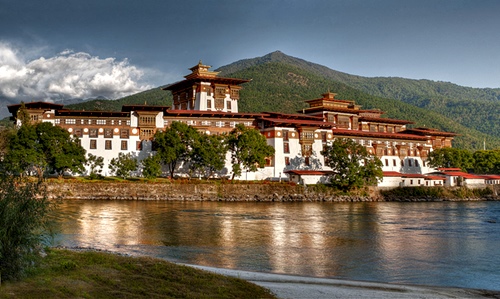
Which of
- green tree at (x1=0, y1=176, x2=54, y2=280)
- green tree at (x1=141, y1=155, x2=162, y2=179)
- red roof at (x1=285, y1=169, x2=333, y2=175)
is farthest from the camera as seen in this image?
red roof at (x1=285, y1=169, x2=333, y2=175)

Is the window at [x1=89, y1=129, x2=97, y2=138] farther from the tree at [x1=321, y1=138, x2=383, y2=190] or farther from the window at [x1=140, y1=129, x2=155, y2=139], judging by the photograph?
the tree at [x1=321, y1=138, x2=383, y2=190]

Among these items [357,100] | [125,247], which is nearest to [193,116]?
[125,247]

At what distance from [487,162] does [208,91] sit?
61415mm

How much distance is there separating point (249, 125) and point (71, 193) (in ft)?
104

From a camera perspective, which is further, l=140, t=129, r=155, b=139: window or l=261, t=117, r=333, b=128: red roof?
l=261, t=117, r=333, b=128: red roof

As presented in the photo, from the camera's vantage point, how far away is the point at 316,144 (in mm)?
82938

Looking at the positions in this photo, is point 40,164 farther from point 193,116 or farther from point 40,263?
point 40,263

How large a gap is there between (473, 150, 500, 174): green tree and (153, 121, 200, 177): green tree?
65.7 m

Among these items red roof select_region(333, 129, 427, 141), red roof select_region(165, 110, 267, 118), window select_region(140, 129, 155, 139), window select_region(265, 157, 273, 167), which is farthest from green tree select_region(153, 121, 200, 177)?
red roof select_region(333, 129, 427, 141)

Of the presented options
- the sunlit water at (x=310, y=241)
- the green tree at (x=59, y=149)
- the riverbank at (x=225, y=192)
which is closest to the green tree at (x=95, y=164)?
the green tree at (x=59, y=149)

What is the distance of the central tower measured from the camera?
87.3 metres

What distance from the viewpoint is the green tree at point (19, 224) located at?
11.3 metres

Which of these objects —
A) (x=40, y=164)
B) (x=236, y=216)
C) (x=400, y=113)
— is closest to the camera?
(x=236, y=216)

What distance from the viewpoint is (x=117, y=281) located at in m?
12.8
